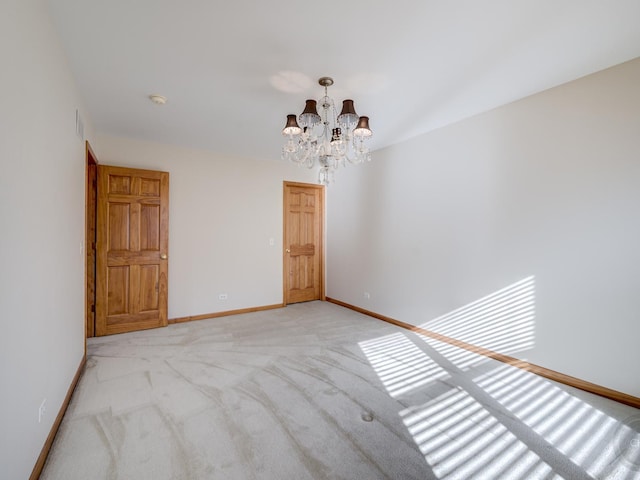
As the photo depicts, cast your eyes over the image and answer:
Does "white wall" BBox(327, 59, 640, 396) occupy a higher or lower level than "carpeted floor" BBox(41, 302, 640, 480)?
higher

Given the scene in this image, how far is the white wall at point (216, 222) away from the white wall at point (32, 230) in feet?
6.28

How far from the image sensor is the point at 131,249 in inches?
155

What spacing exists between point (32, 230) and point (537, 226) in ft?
12.4

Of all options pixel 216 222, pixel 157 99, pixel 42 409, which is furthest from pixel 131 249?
pixel 42 409

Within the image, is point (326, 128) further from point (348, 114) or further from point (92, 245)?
point (92, 245)

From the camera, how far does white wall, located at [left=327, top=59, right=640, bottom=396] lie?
2.32 meters

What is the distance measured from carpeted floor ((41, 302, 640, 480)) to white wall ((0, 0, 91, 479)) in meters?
0.41

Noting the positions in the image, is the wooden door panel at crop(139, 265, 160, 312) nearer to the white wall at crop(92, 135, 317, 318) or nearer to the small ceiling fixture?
the white wall at crop(92, 135, 317, 318)

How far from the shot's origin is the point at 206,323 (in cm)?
430

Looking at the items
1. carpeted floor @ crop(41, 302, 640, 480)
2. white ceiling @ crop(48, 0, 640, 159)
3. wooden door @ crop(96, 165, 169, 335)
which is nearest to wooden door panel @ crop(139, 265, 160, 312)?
wooden door @ crop(96, 165, 169, 335)

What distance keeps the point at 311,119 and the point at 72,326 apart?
8.81 ft

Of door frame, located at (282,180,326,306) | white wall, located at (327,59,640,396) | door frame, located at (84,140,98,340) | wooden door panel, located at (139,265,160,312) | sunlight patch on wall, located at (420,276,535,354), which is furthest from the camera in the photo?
door frame, located at (282,180,326,306)

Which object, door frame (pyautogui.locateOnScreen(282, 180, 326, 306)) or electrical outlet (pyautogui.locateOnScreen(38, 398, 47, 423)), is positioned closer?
electrical outlet (pyautogui.locateOnScreen(38, 398, 47, 423))

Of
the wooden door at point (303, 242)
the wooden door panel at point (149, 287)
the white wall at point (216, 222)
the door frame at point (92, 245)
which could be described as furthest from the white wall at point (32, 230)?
the wooden door at point (303, 242)
